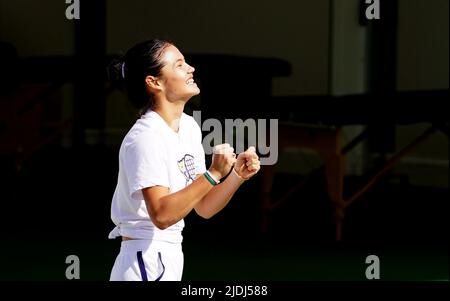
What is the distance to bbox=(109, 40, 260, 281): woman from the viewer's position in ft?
9.09

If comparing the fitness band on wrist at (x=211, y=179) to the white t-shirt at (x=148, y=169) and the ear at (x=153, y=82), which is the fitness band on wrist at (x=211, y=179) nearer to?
the white t-shirt at (x=148, y=169)

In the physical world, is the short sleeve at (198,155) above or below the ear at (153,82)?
below

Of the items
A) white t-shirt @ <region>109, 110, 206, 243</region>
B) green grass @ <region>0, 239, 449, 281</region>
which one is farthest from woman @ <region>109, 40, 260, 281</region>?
green grass @ <region>0, 239, 449, 281</region>

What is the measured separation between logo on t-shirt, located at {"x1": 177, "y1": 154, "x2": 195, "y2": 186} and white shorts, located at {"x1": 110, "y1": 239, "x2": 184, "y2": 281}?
0.18 meters

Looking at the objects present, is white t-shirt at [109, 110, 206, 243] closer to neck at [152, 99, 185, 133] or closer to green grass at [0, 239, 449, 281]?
neck at [152, 99, 185, 133]

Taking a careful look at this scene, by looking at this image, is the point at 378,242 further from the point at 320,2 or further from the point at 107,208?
the point at 320,2

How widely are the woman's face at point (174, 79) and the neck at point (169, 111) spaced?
21mm

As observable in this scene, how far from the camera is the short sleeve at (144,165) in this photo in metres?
2.81

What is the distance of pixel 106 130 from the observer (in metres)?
9.90

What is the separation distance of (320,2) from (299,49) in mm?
415

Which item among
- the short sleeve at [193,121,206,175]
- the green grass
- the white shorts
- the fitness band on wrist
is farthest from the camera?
the green grass

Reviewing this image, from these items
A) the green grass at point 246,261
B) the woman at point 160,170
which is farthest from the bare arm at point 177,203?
the green grass at point 246,261
